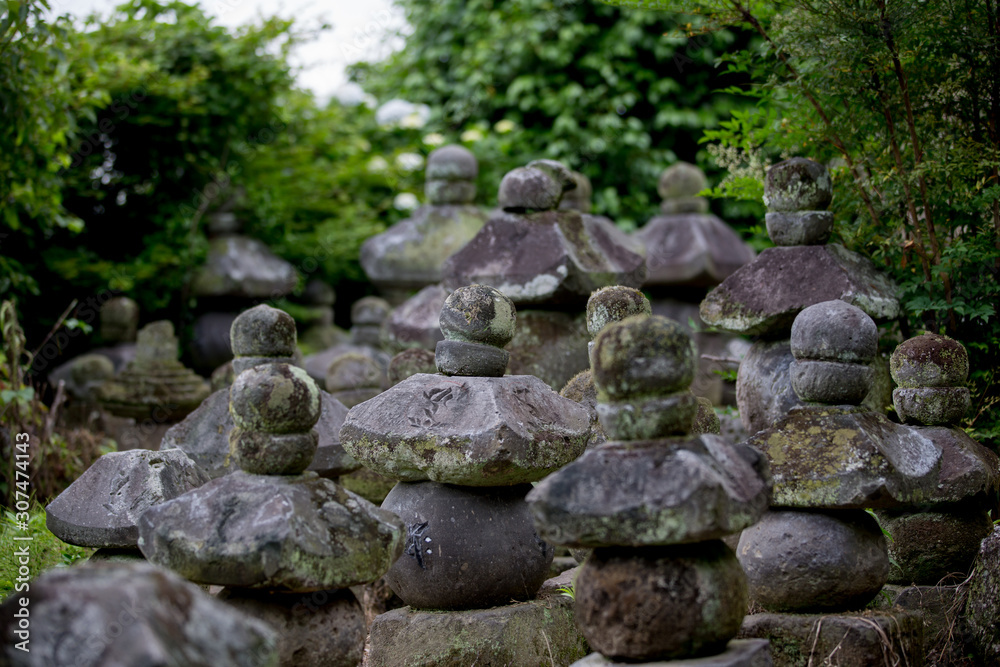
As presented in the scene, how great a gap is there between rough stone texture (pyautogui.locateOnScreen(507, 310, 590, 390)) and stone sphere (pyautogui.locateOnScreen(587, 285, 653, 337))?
1.25m

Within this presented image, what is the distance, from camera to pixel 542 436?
3.30m

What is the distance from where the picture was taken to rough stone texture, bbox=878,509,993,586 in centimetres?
356

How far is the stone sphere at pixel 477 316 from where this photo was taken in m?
3.43

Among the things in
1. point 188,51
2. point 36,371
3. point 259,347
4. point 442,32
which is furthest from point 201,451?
point 442,32

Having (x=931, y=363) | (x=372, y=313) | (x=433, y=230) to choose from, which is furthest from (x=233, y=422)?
(x=372, y=313)

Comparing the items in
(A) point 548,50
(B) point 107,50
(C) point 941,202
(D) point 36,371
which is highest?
(B) point 107,50

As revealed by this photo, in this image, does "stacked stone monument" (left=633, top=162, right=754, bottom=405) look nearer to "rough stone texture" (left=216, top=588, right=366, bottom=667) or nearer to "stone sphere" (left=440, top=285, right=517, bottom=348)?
"stone sphere" (left=440, top=285, right=517, bottom=348)

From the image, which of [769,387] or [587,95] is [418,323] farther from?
[587,95]

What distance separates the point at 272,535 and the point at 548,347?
8.58ft

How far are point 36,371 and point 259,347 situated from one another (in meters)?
5.13

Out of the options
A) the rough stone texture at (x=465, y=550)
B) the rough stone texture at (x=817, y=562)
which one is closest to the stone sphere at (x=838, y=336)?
the rough stone texture at (x=817, y=562)

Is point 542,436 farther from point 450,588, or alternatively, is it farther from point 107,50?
point 107,50

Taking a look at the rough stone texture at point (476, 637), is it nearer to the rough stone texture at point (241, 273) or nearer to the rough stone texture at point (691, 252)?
the rough stone texture at point (691, 252)

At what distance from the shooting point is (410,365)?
4594 millimetres
